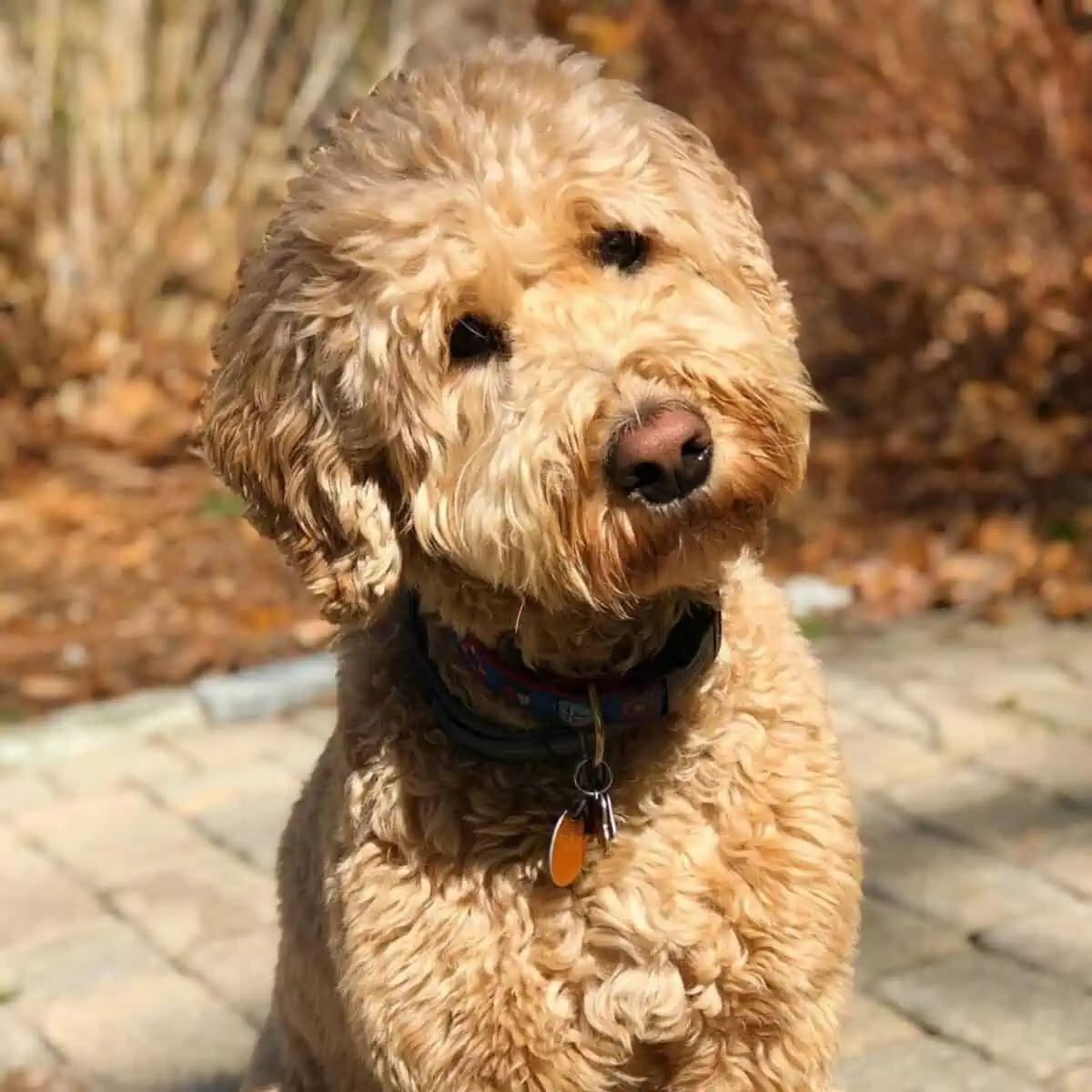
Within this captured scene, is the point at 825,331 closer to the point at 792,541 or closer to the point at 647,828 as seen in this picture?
the point at 792,541

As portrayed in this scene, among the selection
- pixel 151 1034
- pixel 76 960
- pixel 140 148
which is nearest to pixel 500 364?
pixel 151 1034

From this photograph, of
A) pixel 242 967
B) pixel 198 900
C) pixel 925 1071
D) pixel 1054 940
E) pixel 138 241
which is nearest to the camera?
pixel 925 1071

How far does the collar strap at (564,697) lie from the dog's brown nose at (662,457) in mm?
414

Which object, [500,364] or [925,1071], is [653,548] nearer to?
[500,364]

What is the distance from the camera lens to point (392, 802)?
8.32 feet

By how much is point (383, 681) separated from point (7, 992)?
5.61 feet

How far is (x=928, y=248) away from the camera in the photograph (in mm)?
6312

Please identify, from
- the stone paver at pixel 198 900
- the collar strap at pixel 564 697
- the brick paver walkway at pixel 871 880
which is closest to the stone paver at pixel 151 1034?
the brick paver walkway at pixel 871 880

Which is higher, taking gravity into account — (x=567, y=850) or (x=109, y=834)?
(x=567, y=850)

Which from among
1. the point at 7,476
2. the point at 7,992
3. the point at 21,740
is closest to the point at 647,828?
the point at 7,992

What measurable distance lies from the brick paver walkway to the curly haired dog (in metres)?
0.83

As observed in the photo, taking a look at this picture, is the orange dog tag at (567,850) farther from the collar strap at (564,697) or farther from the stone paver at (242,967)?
the stone paver at (242,967)

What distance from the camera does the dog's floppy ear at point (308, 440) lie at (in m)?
2.41

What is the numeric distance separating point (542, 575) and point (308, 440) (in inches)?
15.5
